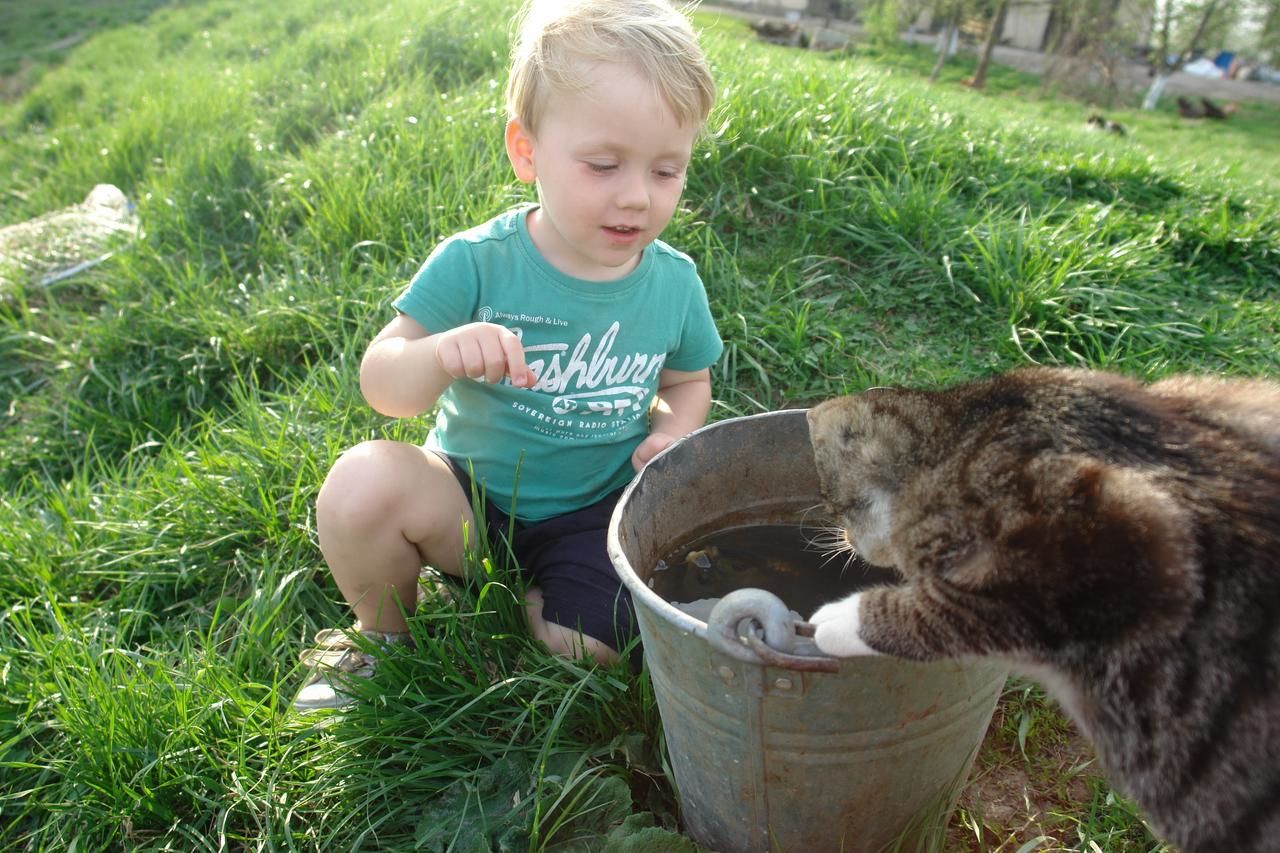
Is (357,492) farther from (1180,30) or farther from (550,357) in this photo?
(1180,30)

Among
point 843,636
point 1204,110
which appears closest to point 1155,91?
point 1204,110

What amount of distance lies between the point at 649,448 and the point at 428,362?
673 mm

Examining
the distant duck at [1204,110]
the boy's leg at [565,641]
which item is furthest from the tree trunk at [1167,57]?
the boy's leg at [565,641]

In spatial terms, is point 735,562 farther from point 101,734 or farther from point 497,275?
point 101,734

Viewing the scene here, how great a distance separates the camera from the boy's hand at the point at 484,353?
2.13 meters

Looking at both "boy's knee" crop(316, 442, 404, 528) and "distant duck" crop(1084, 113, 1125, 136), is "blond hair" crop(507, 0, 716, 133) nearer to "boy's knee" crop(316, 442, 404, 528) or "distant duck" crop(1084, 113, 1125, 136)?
"boy's knee" crop(316, 442, 404, 528)

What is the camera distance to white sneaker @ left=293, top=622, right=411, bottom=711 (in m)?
2.45

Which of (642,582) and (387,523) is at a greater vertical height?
(642,582)

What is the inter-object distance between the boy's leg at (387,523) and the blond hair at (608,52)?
1.00 m

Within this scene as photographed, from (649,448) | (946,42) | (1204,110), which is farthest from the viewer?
(946,42)

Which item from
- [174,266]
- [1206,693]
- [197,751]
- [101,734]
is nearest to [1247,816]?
[1206,693]

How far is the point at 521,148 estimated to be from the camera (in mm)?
2539

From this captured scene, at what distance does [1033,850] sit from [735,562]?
0.97 m

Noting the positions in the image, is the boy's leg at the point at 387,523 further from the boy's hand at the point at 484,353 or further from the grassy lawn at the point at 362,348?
the boy's hand at the point at 484,353
